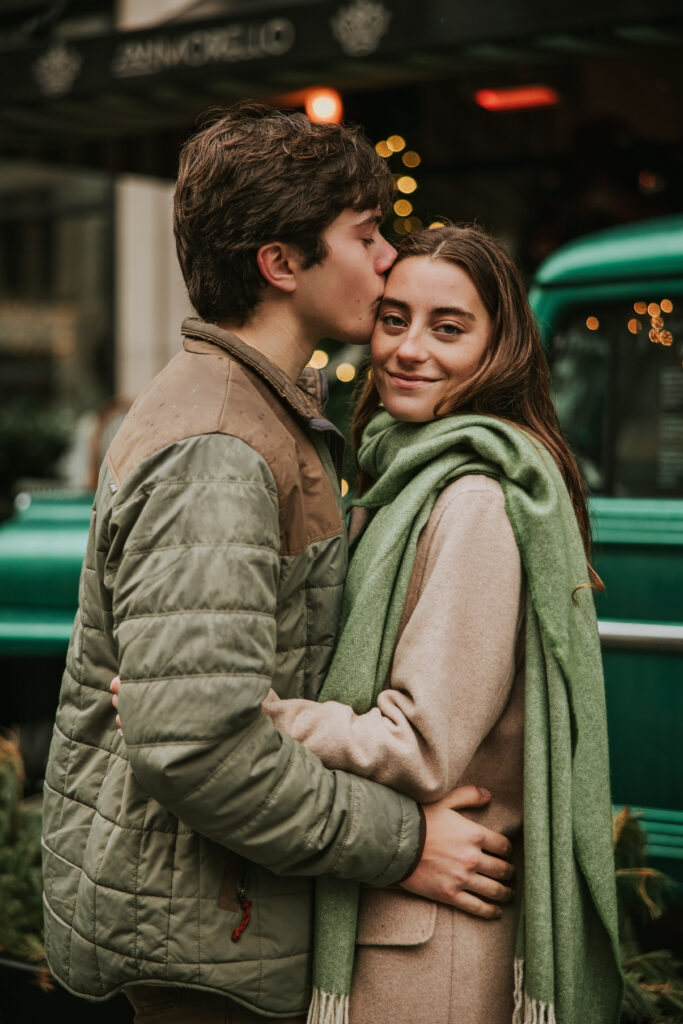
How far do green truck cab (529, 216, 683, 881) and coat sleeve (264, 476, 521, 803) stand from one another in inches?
61.0

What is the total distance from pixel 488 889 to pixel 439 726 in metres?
0.30

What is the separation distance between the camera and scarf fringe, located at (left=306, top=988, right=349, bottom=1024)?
1666 millimetres

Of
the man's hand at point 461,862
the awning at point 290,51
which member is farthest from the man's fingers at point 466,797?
the awning at point 290,51

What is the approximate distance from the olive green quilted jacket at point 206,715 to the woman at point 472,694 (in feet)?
0.24

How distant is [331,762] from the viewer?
1624 mm

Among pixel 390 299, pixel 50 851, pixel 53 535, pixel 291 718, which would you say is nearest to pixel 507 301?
pixel 390 299

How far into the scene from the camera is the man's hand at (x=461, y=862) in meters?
1.66

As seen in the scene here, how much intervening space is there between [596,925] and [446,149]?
6.24m

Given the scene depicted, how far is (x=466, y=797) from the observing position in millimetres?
1725

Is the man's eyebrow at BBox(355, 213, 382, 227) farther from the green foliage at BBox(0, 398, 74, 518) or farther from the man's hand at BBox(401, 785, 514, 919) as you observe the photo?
the green foliage at BBox(0, 398, 74, 518)

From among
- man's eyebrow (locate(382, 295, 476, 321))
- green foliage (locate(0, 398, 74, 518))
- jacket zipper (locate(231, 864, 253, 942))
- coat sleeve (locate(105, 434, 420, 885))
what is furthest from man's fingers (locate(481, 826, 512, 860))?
green foliage (locate(0, 398, 74, 518))

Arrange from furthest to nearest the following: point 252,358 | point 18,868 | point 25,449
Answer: point 25,449 → point 18,868 → point 252,358

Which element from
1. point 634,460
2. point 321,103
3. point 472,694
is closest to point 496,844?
point 472,694

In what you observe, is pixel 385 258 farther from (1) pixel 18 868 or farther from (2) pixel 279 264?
(1) pixel 18 868
